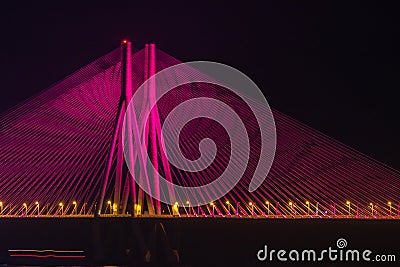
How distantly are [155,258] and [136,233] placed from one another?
160 centimetres

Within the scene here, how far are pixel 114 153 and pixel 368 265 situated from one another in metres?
8.65

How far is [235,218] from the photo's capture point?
19.6 m

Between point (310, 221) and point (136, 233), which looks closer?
point (310, 221)

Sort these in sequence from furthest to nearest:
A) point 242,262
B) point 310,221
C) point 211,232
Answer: point 211,232
point 242,262
point 310,221

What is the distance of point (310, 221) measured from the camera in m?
19.0

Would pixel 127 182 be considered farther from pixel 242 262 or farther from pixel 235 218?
pixel 242 262

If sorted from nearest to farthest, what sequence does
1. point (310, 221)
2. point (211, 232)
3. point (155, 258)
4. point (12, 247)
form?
point (310, 221) → point (155, 258) → point (12, 247) → point (211, 232)

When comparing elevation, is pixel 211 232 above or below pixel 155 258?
above

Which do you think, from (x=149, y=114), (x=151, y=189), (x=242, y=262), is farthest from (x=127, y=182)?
Answer: (x=242, y=262)

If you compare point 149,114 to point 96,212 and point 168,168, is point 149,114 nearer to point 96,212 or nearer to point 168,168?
point 168,168

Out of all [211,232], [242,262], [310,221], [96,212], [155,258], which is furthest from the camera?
[211,232]

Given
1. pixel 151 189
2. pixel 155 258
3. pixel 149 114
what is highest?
pixel 149 114

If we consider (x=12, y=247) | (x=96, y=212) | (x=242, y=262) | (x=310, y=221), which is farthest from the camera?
(x=12, y=247)

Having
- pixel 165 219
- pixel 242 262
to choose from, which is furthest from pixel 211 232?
pixel 165 219
